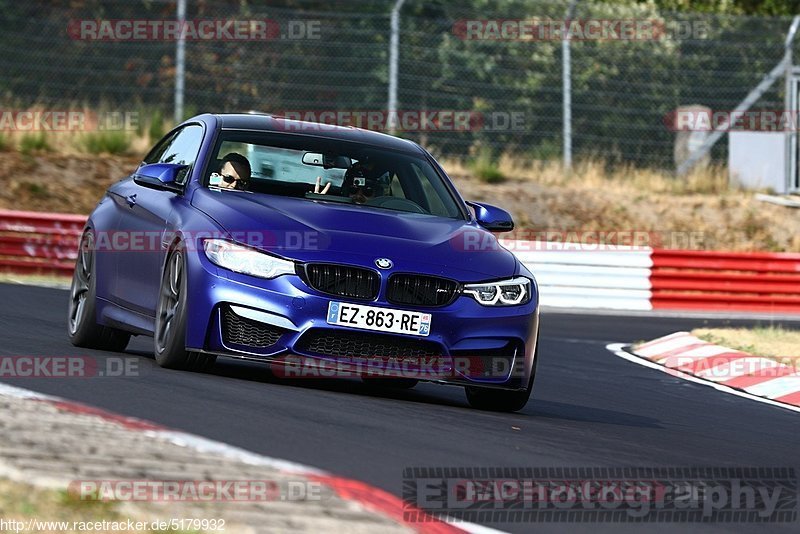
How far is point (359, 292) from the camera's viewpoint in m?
8.19

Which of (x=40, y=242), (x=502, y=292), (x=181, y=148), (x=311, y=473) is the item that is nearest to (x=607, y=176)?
(x=40, y=242)

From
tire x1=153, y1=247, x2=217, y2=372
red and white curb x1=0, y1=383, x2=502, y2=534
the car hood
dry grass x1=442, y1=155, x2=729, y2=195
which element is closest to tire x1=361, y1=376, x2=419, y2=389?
the car hood

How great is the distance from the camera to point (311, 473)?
5398 mm

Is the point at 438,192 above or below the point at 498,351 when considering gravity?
above

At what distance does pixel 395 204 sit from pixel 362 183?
0.23 m

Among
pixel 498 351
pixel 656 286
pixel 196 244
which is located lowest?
pixel 656 286

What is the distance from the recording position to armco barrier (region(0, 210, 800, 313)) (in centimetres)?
1991

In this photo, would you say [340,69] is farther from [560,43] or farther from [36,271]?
[36,271]

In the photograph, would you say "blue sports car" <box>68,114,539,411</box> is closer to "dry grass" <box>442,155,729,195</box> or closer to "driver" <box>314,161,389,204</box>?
"driver" <box>314,161,389,204</box>

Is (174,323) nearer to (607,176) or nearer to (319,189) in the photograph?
(319,189)

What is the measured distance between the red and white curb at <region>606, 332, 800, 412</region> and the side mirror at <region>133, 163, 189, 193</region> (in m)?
4.58

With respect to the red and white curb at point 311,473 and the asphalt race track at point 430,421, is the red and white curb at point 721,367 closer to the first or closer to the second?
the asphalt race track at point 430,421

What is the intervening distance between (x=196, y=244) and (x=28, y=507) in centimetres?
398

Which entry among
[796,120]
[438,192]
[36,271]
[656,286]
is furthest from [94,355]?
[796,120]
